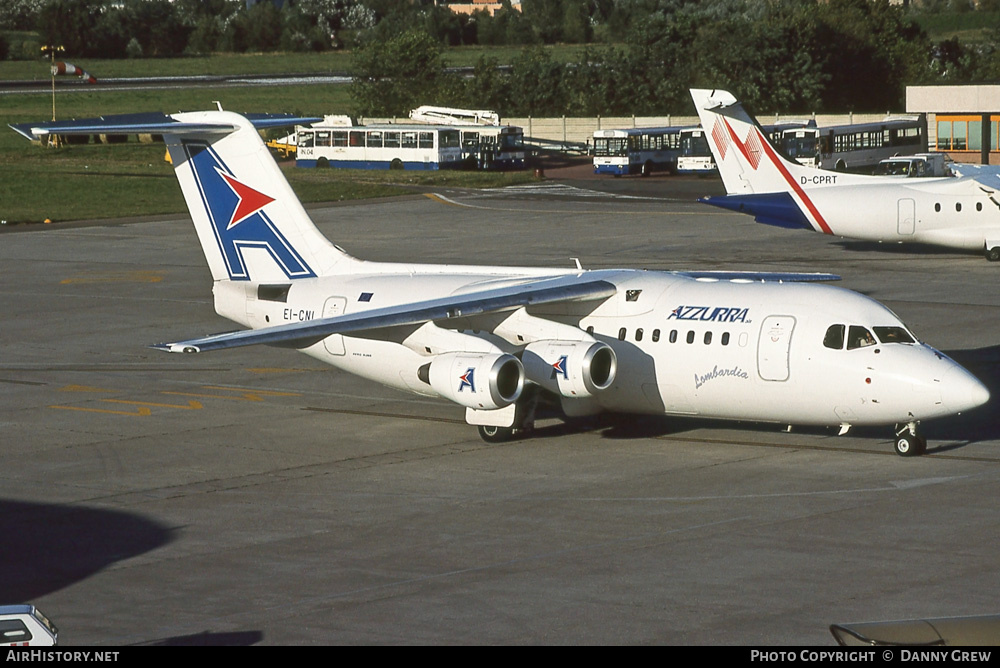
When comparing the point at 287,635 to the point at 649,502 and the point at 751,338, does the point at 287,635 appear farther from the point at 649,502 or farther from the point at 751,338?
the point at 751,338

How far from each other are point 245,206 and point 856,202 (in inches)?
1068

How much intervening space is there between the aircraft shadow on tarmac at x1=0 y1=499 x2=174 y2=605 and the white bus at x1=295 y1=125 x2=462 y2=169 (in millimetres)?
69619

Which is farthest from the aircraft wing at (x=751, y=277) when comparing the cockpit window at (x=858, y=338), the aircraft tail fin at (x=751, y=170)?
the aircraft tail fin at (x=751, y=170)

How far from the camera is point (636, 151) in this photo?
293 feet

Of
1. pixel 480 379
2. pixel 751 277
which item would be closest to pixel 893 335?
pixel 751 277

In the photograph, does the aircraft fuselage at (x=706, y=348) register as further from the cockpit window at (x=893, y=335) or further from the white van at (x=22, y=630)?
the white van at (x=22, y=630)

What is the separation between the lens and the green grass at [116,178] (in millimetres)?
73062

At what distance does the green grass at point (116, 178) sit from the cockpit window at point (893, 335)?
5184 cm

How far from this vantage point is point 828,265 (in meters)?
50.1

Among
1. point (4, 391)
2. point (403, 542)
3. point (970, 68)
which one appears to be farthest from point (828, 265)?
point (970, 68)

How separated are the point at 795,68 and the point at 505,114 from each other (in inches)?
914

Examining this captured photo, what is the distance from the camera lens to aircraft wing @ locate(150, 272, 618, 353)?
945 inches

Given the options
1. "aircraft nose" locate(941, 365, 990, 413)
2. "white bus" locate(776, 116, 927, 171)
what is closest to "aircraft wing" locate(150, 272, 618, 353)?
"aircraft nose" locate(941, 365, 990, 413)

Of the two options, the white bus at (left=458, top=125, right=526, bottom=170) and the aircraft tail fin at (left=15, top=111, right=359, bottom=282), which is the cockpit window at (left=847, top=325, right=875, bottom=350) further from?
the white bus at (left=458, top=125, right=526, bottom=170)
